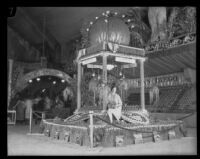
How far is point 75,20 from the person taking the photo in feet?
45.1

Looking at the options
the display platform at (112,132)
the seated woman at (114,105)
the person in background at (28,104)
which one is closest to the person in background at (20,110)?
the person in background at (28,104)

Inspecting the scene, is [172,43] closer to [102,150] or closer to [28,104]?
[102,150]

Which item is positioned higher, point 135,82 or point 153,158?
point 135,82

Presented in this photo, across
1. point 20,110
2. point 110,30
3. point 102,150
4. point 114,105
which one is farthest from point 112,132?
point 20,110

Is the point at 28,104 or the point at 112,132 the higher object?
the point at 28,104

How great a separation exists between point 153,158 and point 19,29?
12819 mm

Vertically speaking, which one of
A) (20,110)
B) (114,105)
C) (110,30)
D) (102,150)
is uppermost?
(110,30)

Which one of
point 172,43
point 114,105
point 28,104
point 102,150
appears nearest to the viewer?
point 102,150

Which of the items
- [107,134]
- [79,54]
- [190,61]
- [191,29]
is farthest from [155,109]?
[107,134]

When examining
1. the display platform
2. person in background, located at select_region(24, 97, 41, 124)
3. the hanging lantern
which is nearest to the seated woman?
the display platform

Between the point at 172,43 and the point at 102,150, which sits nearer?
the point at 102,150

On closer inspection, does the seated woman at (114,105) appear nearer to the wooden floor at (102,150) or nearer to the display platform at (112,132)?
the display platform at (112,132)

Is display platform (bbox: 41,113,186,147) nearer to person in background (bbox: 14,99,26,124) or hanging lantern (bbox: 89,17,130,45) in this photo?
hanging lantern (bbox: 89,17,130,45)
